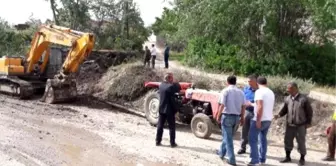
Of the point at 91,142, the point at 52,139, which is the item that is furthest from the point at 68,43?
the point at 91,142

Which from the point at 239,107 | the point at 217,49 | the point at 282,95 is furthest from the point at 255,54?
the point at 239,107

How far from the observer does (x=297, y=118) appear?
32.0 ft

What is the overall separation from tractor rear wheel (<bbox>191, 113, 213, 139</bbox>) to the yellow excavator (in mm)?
5724

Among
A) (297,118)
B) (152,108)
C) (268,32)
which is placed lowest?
(152,108)

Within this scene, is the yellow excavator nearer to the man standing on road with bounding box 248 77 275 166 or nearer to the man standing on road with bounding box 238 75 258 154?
the man standing on road with bounding box 238 75 258 154

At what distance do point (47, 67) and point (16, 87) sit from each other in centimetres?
162

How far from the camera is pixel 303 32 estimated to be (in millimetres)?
23406

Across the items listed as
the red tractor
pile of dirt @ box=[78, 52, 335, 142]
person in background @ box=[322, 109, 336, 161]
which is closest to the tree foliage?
pile of dirt @ box=[78, 52, 335, 142]

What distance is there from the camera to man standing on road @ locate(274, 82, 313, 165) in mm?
9719

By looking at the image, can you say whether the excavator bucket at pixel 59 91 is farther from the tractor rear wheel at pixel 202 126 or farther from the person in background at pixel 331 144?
the person in background at pixel 331 144

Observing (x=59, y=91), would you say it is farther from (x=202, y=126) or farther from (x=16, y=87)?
(x=202, y=126)

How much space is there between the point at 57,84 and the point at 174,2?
9289 mm

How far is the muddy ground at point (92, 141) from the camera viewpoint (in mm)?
9586

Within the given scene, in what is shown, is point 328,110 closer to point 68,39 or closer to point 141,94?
point 141,94
